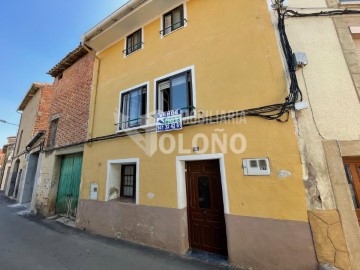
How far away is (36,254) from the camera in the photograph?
463cm

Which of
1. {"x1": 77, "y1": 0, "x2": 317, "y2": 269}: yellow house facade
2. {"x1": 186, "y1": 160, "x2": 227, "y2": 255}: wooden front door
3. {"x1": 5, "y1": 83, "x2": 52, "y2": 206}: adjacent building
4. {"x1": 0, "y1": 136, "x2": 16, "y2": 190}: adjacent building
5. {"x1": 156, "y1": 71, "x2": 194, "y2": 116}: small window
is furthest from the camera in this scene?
{"x1": 0, "y1": 136, "x2": 16, "y2": 190}: adjacent building

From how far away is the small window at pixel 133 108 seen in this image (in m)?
6.15

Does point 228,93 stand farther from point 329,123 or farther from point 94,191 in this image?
point 94,191

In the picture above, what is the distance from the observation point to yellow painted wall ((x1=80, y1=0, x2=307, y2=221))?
364cm

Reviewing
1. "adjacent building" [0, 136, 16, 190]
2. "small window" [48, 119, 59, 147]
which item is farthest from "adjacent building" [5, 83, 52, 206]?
"adjacent building" [0, 136, 16, 190]

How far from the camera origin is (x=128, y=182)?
646cm

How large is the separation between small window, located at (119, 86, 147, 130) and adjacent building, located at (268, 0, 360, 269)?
4.54m

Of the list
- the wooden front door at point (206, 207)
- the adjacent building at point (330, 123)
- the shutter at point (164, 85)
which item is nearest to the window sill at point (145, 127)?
the wooden front door at point (206, 207)

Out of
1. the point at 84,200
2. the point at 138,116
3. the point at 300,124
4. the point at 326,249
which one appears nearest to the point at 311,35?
the point at 300,124

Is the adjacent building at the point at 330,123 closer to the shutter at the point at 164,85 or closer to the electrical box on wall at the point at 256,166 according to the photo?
the electrical box on wall at the point at 256,166

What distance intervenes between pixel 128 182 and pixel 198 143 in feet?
11.3

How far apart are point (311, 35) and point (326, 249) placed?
15.1 ft

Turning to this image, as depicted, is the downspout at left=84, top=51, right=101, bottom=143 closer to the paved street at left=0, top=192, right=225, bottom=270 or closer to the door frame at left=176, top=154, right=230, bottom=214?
the paved street at left=0, top=192, right=225, bottom=270

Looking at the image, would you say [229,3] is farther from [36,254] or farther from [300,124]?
[36,254]
